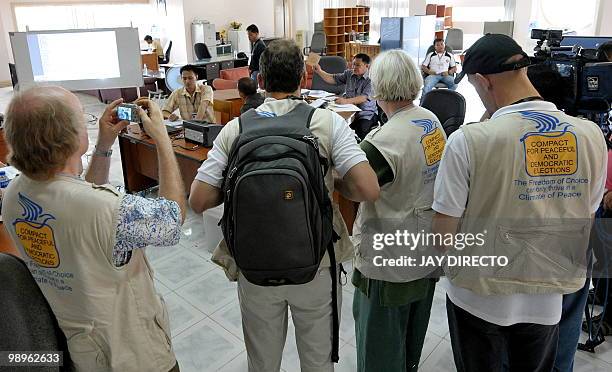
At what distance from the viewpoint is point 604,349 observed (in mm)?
2332

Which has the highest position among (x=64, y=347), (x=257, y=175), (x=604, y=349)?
(x=257, y=175)

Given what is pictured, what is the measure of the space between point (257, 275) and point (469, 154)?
2.17ft

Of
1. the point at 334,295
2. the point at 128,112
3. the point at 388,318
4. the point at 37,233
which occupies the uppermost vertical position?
the point at 128,112

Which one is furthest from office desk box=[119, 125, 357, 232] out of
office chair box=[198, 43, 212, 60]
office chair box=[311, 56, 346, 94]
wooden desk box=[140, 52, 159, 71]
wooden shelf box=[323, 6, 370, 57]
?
wooden shelf box=[323, 6, 370, 57]

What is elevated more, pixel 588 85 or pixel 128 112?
pixel 128 112

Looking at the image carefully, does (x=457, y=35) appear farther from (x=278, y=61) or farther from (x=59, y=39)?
(x=278, y=61)

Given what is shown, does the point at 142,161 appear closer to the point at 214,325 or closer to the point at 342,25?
the point at 214,325

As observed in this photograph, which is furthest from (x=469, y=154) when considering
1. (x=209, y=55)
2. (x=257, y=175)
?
(x=209, y=55)

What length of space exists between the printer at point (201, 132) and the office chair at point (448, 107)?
1.79 meters

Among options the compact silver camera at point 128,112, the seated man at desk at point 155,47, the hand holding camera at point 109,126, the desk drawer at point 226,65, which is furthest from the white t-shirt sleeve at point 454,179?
the seated man at desk at point 155,47

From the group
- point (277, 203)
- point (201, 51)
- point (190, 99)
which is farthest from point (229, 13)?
point (277, 203)

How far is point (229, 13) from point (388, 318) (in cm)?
1324

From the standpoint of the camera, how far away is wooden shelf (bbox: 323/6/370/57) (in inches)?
503

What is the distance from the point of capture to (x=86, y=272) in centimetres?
111
